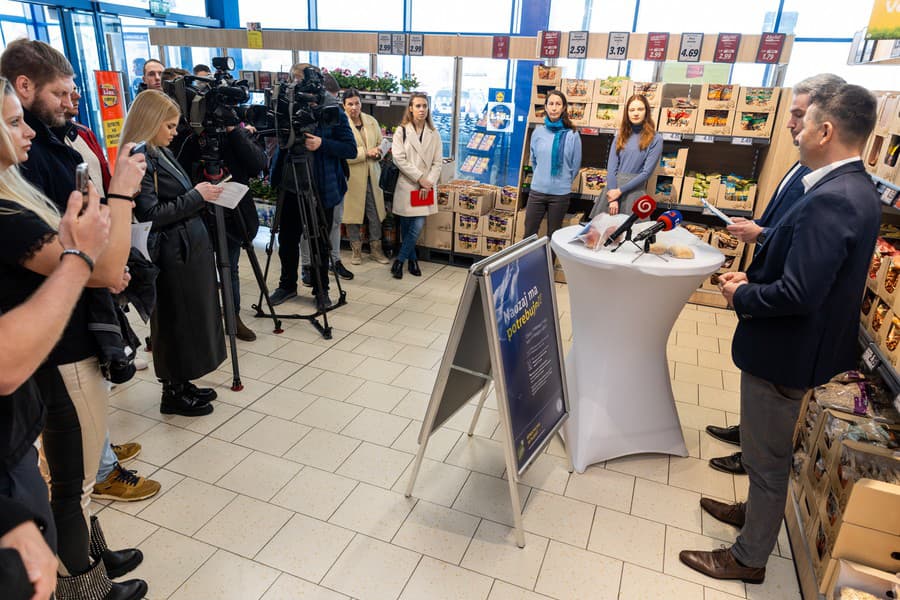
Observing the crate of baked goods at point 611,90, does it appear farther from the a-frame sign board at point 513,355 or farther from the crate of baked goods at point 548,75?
the a-frame sign board at point 513,355

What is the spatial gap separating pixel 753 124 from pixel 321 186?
12.2 feet

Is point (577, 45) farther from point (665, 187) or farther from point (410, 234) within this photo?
point (410, 234)

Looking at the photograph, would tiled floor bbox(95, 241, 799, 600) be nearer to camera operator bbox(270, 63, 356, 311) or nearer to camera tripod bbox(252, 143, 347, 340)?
camera tripod bbox(252, 143, 347, 340)

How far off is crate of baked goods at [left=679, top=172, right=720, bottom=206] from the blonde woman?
404 centimetres

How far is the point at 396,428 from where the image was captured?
3.29 m

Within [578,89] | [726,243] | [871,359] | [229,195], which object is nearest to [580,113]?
[578,89]

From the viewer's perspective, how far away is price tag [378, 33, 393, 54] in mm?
6168

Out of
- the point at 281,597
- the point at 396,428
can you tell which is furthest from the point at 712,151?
the point at 281,597

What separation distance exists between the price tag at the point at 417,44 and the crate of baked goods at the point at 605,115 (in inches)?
76.8

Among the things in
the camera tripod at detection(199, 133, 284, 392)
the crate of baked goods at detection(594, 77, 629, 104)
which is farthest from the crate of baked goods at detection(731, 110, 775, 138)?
the camera tripod at detection(199, 133, 284, 392)

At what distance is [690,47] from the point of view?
5.00 meters

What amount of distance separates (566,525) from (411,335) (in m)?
2.21

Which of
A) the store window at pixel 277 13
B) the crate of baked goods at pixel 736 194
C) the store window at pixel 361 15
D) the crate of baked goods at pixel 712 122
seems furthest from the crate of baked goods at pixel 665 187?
the store window at pixel 277 13

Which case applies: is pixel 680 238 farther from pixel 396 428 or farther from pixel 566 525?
pixel 396 428
